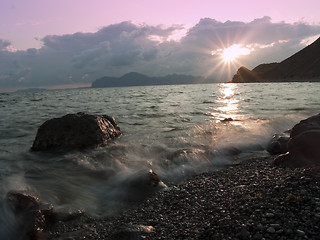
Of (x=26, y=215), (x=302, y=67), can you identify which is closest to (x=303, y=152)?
(x=26, y=215)

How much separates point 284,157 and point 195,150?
121 inches

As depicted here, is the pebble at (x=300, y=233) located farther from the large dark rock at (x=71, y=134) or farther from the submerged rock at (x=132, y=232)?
the large dark rock at (x=71, y=134)

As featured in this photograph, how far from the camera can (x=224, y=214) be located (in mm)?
4074

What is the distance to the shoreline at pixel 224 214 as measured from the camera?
346cm

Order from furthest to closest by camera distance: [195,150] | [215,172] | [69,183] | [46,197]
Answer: [195,150] < [215,172] < [69,183] < [46,197]

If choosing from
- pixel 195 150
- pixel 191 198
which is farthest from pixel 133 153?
pixel 191 198

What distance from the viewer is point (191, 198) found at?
16.9 feet

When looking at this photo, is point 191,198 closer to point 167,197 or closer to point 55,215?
point 167,197

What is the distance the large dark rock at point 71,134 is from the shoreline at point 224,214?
4.68m

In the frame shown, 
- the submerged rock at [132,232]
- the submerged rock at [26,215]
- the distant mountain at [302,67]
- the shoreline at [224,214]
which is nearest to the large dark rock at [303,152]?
the shoreline at [224,214]

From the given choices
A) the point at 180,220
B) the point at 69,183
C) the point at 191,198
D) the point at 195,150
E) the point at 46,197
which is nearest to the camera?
the point at 180,220

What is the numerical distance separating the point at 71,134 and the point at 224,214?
715 cm

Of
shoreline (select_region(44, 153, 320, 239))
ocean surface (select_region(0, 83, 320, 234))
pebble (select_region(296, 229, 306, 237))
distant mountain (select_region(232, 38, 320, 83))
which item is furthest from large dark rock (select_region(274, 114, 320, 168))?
distant mountain (select_region(232, 38, 320, 83))

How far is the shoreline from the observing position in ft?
11.4
